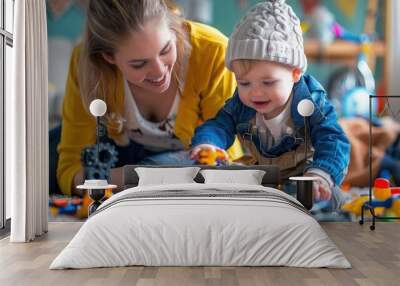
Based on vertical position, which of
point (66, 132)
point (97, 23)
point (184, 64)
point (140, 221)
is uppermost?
point (97, 23)

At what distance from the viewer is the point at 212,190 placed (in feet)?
18.5

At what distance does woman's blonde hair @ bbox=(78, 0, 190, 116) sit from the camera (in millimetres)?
7297

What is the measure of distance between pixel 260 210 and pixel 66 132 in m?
3.54

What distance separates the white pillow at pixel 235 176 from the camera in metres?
6.82

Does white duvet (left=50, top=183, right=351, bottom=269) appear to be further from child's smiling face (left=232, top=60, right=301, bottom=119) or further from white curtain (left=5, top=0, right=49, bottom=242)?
child's smiling face (left=232, top=60, right=301, bottom=119)

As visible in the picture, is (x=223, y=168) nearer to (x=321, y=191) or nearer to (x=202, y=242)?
(x=321, y=191)

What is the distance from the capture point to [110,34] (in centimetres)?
733

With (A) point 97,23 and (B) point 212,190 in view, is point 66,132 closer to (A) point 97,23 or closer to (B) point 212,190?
(A) point 97,23

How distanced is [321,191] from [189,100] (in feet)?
6.32

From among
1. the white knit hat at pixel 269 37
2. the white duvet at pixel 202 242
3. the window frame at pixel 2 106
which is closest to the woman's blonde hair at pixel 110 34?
the white knit hat at pixel 269 37

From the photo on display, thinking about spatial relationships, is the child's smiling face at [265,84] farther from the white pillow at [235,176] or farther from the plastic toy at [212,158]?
the white pillow at [235,176]

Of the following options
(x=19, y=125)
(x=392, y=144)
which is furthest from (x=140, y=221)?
(x=392, y=144)

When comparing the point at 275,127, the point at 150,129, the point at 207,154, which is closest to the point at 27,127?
the point at 150,129

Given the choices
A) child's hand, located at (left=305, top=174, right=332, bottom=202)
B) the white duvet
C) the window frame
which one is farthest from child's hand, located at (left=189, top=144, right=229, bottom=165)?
the white duvet
